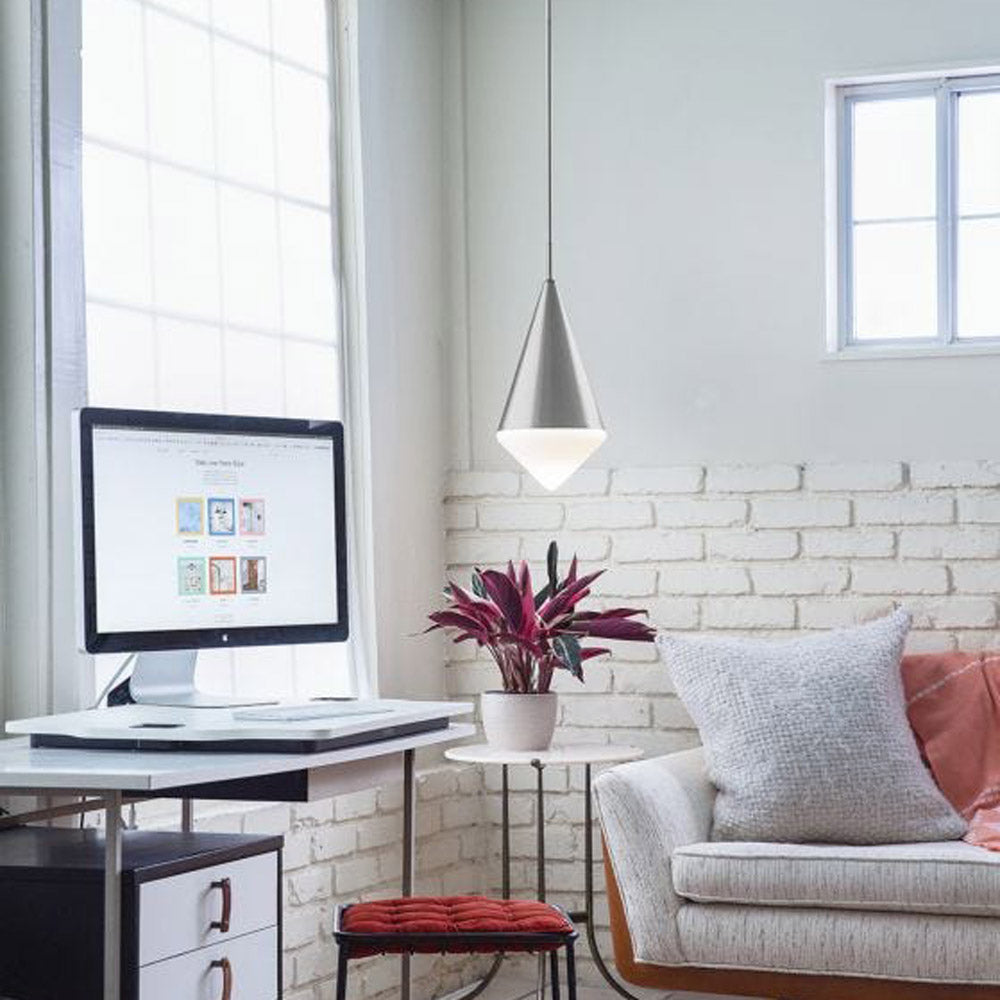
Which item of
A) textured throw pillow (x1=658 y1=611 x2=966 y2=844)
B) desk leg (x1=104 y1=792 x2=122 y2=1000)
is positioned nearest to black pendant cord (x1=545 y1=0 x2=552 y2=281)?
textured throw pillow (x1=658 y1=611 x2=966 y2=844)

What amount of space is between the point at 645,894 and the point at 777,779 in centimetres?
42

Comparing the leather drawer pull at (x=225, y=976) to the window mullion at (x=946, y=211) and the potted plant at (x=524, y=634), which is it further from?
the window mullion at (x=946, y=211)

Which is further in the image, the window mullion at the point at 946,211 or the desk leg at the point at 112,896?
the window mullion at the point at 946,211

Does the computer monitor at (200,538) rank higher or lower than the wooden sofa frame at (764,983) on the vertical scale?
higher

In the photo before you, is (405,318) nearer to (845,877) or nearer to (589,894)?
(589,894)

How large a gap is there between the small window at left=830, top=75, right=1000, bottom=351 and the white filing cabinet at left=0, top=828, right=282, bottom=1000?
97.2 inches

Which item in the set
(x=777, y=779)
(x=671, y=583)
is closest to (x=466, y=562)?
(x=671, y=583)

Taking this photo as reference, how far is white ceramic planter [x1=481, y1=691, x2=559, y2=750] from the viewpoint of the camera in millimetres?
4344

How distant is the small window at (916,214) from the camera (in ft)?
15.7

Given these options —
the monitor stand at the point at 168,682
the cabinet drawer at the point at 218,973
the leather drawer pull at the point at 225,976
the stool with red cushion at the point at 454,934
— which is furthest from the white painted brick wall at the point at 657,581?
the leather drawer pull at the point at 225,976

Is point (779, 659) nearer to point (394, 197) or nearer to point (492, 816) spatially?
point (492, 816)

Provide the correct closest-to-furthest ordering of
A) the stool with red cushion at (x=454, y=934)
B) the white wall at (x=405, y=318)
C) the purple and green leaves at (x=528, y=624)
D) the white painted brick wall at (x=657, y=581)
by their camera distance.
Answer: the stool with red cushion at (x=454, y=934) < the purple and green leaves at (x=528, y=624) < the white painted brick wall at (x=657, y=581) < the white wall at (x=405, y=318)

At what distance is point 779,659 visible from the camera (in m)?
4.21

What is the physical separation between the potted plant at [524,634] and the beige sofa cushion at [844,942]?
0.70 metres
